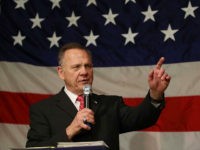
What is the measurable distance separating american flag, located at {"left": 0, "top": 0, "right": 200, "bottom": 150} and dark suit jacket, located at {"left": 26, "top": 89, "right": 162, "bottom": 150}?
0.76 metres

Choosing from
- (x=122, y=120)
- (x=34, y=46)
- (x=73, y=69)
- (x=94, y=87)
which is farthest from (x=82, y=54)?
(x=34, y=46)

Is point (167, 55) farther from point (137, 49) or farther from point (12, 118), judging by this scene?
point (12, 118)

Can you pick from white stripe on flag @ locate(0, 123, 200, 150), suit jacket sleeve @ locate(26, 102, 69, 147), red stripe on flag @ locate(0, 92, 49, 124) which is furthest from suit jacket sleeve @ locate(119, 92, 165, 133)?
red stripe on flag @ locate(0, 92, 49, 124)

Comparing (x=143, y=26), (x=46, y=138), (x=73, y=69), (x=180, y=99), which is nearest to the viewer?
(x=46, y=138)

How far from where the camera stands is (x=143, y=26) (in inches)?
123

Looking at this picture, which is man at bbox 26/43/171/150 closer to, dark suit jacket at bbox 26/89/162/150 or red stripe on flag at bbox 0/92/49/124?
dark suit jacket at bbox 26/89/162/150

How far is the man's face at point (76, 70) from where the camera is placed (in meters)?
2.19

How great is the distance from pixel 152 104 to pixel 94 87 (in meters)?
1.04

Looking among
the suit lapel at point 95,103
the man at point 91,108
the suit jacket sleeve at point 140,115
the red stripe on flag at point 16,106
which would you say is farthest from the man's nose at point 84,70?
the red stripe on flag at point 16,106

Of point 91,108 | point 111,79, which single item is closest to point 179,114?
point 111,79

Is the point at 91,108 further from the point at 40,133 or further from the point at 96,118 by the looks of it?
the point at 40,133

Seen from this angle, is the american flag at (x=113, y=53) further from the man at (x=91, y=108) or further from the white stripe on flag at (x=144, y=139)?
the man at (x=91, y=108)

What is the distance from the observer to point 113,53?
3.13 meters

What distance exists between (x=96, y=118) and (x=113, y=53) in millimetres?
1064
